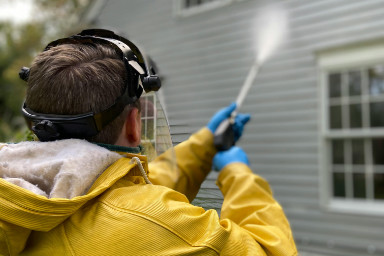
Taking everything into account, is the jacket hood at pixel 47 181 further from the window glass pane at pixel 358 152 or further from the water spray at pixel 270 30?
the window glass pane at pixel 358 152

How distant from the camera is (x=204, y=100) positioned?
674 cm

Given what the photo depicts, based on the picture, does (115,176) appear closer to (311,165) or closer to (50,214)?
(50,214)

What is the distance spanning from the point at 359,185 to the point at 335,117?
0.88m

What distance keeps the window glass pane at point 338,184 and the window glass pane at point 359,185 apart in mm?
148

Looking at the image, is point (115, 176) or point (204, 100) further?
point (204, 100)

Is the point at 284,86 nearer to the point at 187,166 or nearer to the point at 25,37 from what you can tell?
the point at 187,166

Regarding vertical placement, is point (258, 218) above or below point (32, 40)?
below

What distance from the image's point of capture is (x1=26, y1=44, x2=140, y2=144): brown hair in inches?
43.6

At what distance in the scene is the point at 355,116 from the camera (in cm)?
525

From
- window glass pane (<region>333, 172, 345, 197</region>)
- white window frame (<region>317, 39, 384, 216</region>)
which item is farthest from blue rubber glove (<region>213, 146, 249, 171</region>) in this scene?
window glass pane (<region>333, 172, 345, 197</region>)

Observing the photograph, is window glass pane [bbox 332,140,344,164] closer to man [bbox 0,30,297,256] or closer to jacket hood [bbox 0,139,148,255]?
man [bbox 0,30,297,256]

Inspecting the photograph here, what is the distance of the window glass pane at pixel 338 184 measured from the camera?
5.38 meters

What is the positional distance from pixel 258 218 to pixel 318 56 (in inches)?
180

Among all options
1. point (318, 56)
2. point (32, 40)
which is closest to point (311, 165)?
point (318, 56)
